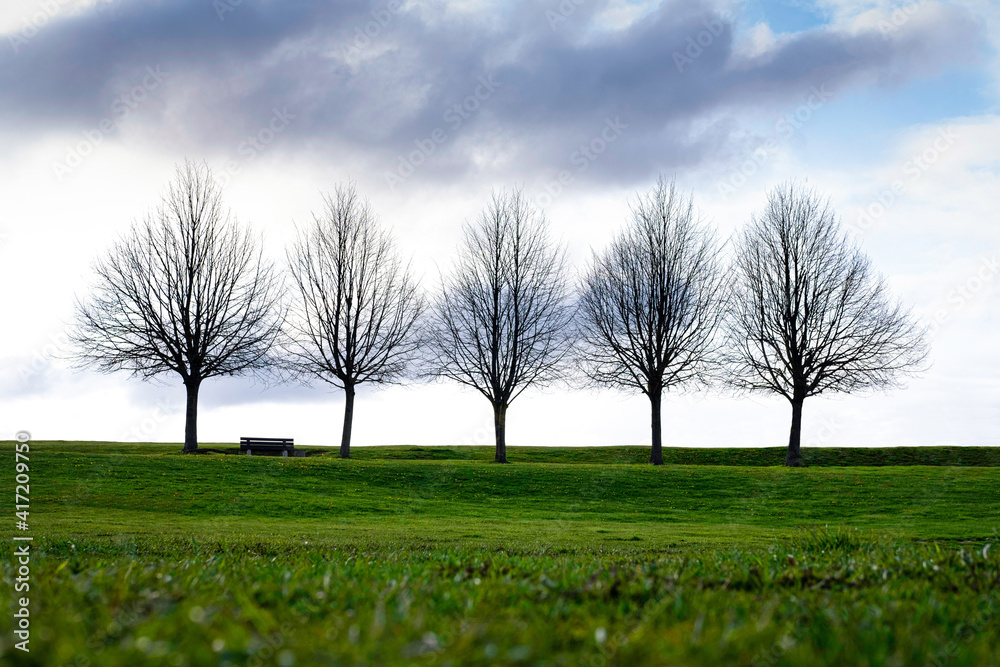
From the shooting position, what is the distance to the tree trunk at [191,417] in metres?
33.6

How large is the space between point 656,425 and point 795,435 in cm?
721

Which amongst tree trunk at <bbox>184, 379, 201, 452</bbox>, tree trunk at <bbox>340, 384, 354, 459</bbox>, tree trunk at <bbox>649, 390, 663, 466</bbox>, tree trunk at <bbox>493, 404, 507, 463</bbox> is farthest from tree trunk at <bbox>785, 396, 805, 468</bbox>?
tree trunk at <bbox>184, 379, 201, 452</bbox>

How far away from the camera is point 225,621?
2834 millimetres

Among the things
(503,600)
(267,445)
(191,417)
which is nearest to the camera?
(503,600)

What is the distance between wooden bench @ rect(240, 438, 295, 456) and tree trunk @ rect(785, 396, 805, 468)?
26482 millimetres

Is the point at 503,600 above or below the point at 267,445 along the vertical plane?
above

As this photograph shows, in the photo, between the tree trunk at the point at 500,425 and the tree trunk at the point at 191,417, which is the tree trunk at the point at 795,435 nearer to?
the tree trunk at the point at 500,425

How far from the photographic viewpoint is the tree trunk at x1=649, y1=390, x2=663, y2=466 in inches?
1342

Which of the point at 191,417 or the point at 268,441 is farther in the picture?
the point at 268,441

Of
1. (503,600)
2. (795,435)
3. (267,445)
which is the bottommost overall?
(267,445)

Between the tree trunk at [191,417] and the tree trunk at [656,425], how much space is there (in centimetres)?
2219

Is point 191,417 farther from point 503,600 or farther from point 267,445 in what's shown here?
point 503,600

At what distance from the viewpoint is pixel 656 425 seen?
34.5 meters

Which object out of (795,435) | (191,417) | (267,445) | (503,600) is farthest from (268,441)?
(503,600)
